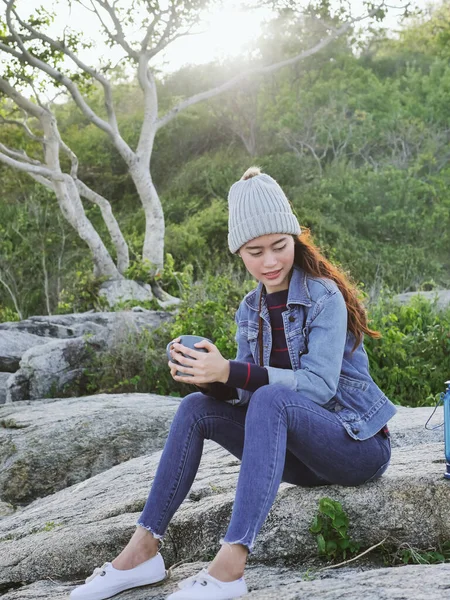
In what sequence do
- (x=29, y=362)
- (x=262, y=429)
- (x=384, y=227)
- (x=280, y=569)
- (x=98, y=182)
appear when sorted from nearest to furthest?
1. (x=262, y=429)
2. (x=280, y=569)
3. (x=29, y=362)
4. (x=384, y=227)
5. (x=98, y=182)

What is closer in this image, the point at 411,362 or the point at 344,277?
the point at 344,277

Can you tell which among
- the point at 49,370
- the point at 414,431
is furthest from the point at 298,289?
the point at 49,370

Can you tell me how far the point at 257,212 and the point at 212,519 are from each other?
1.11m

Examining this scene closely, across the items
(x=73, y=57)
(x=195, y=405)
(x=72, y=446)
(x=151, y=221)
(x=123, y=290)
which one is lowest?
(x=123, y=290)

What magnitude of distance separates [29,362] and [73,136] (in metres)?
16.1

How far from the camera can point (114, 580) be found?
2.67m

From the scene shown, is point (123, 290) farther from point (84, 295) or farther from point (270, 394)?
point (270, 394)

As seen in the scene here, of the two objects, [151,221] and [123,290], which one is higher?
[151,221]

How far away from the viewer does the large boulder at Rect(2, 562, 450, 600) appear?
2170 mm

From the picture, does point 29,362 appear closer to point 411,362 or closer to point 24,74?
point 411,362

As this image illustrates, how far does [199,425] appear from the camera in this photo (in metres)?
2.79

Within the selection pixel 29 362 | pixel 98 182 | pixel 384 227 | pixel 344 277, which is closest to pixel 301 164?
pixel 384 227

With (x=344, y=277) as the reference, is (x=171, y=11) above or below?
above

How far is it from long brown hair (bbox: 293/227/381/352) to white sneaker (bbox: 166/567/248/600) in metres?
0.90
